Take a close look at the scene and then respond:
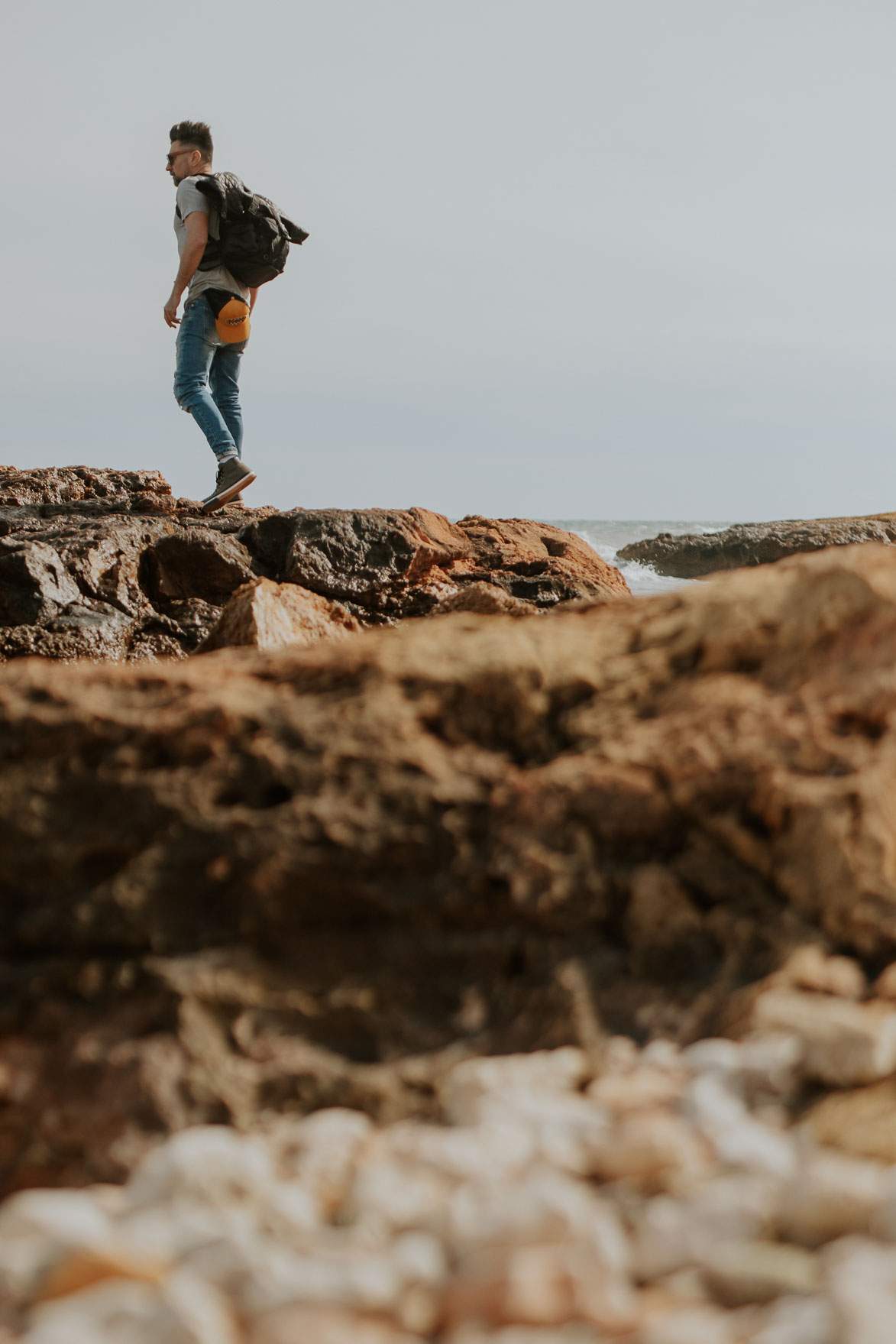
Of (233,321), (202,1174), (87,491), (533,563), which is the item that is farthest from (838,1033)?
(87,491)

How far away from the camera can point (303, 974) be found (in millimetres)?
1703

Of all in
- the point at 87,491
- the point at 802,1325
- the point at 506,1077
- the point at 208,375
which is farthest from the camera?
the point at 87,491

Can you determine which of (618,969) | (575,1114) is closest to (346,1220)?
(575,1114)

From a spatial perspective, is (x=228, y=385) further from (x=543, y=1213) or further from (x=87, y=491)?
(x=543, y=1213)

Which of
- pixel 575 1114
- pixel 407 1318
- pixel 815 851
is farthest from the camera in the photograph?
pixel 815 851

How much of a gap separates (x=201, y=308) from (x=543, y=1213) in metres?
5.37

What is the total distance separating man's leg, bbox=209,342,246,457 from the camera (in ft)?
19.5

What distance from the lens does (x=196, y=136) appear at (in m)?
5.71

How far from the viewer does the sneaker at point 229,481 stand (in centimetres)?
567

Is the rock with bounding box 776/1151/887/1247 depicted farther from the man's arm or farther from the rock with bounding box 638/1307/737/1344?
the man's arm

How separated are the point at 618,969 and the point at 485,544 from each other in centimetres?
394

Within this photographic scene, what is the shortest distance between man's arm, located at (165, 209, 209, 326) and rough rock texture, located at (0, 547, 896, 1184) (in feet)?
14.1

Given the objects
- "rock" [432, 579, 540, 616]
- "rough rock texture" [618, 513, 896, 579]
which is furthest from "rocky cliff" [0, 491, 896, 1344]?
"rough rock texture" [618, 513, 896, 579]

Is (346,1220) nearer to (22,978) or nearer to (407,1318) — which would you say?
(407,1318)
